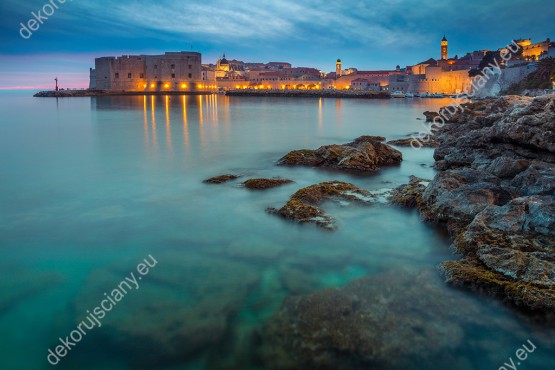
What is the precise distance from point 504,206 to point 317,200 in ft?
7.75

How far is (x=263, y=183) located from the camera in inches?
275

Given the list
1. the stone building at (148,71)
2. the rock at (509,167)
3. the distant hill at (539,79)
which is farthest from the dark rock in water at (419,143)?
the stone building at (148,71)

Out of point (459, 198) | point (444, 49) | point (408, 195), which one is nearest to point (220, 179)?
point (408, 195)

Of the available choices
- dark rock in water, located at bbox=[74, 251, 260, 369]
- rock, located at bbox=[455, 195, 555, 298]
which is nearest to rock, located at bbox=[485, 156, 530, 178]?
rock, located at bbox=[455, 195, 555, 298]

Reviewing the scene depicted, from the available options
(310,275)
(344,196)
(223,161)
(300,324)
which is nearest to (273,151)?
(223,161)

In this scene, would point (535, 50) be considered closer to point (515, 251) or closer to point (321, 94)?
point (321, 94)

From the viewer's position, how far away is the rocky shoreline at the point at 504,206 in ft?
11.4

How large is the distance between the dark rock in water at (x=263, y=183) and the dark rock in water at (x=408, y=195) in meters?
1.84

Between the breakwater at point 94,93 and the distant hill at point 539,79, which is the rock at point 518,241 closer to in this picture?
the distant hill at point 539,79

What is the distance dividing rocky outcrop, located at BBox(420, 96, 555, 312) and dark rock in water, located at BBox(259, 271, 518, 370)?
396 millimetres

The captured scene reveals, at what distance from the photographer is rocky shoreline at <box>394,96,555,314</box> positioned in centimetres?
348

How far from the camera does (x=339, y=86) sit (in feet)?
272

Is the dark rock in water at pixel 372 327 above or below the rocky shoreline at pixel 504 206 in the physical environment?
below

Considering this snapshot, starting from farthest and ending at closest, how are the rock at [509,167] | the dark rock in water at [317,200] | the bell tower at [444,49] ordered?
the bell tower at [444,49] < the rock at [509,167] < the dark rock in water at [317,200]
